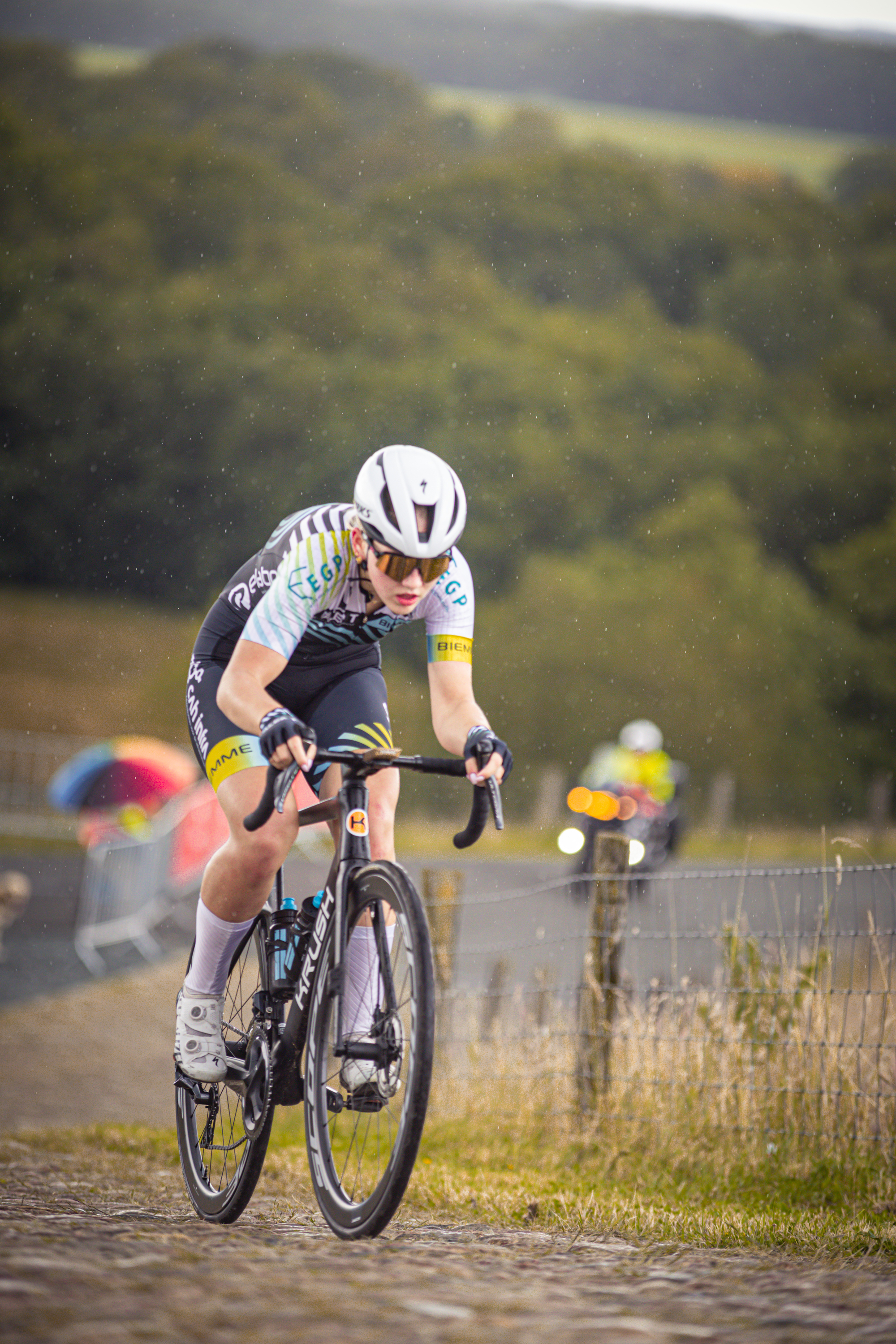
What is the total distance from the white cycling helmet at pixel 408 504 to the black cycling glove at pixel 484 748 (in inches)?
21.1

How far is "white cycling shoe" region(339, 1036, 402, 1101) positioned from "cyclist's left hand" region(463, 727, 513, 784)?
782 millimetres

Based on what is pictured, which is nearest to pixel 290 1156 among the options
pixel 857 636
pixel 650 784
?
pixel 650 784

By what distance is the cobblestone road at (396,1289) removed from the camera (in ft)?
8.59

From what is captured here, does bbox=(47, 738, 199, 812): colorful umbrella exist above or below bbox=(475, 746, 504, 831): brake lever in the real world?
above

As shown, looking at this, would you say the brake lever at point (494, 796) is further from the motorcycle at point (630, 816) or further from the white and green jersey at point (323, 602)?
the motorcycle at point (630, 816)

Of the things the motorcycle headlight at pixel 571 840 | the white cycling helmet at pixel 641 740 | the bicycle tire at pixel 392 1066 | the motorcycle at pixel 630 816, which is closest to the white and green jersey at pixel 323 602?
the bicycle tire at pixel 392 1066

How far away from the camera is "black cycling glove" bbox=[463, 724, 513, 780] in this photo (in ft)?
13.0

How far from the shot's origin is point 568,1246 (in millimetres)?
3859

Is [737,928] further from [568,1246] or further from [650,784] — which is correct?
[650,784]

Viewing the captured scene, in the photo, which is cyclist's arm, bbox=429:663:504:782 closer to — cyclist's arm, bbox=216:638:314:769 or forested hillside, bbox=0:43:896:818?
cyclist's arm, bbox=216:638:314:769

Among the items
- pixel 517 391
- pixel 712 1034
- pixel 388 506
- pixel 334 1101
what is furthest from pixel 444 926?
pixel 517 391

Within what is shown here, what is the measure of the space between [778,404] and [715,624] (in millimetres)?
18553

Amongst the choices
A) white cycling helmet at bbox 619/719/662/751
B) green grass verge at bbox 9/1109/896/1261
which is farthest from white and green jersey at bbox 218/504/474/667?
white cycling helmet at bbox 619/719/662/751

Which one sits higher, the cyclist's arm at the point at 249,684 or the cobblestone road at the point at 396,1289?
the cyclist's arm at the point at 249,684
